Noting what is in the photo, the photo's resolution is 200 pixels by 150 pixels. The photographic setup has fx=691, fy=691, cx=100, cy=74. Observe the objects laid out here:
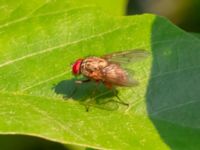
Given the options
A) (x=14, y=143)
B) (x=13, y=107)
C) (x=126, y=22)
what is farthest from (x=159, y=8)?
(x=13, y=107)

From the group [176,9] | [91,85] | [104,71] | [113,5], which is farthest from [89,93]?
[176,9]

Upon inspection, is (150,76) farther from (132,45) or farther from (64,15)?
(64,15)

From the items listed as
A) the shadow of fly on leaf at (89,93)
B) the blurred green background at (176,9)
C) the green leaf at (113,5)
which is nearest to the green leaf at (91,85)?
the shadow of fly on leaf at (89,93)

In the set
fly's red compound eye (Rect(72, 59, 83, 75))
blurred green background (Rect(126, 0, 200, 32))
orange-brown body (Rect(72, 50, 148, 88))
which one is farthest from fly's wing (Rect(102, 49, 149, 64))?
blurred green background (Rect(126, 0, 200, 32))

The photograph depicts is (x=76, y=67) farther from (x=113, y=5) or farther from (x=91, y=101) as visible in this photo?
(x=113, y=5)

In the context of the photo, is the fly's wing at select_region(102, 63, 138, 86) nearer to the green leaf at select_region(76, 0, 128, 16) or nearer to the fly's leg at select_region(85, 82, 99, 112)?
the fly's leg at select_region(85, 82, 99, 112)

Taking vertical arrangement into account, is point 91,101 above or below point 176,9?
above
